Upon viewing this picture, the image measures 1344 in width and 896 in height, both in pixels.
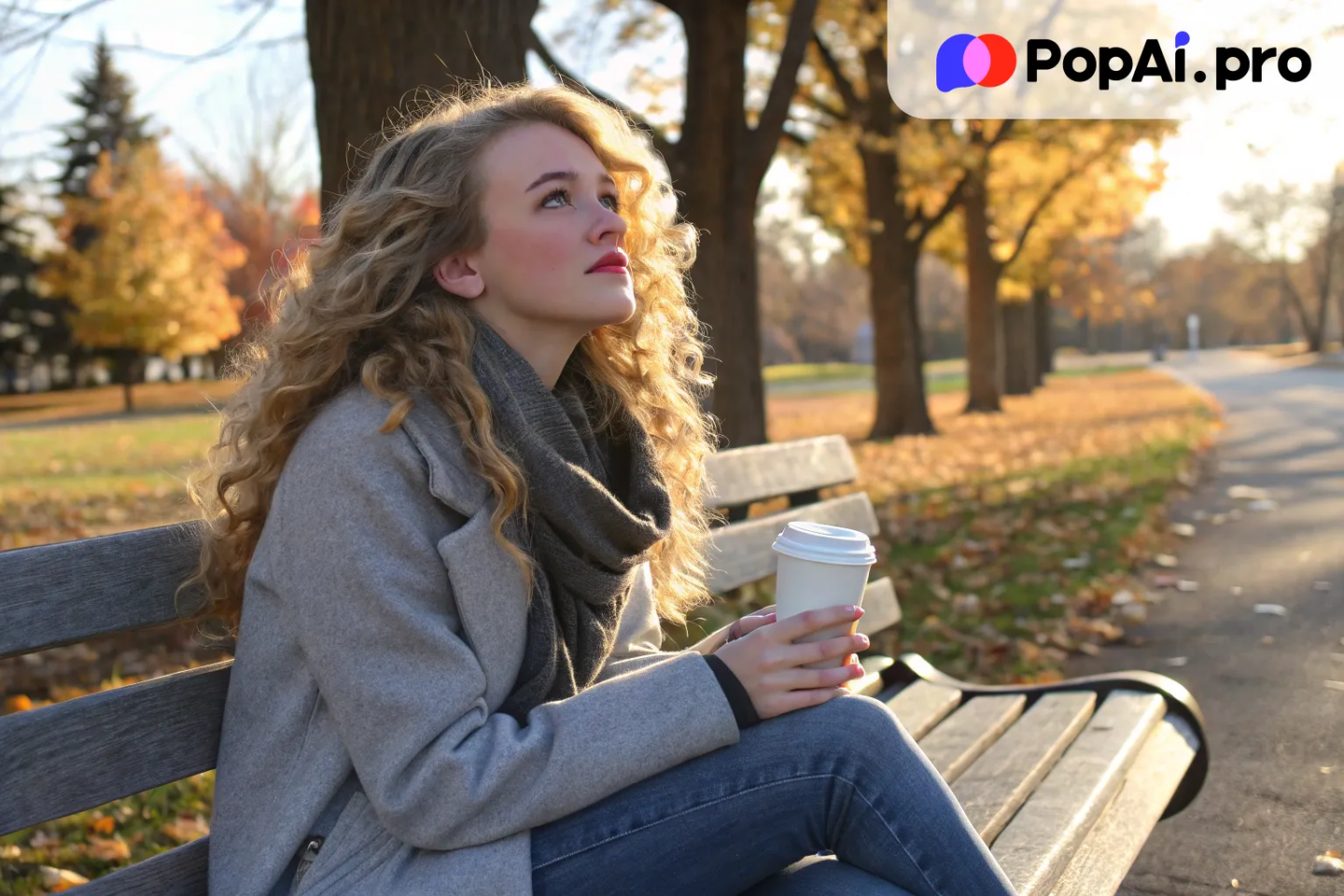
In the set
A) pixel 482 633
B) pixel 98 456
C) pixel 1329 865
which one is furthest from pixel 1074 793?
pixel 98 456

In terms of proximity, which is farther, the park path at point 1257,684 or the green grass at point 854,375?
the green grass at point 854,375

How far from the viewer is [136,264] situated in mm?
40219

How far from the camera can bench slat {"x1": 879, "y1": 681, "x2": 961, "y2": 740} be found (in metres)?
3.10

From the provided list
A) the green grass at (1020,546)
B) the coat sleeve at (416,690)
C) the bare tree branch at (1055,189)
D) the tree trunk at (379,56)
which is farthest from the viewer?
the bare tree branch at (1055,189)

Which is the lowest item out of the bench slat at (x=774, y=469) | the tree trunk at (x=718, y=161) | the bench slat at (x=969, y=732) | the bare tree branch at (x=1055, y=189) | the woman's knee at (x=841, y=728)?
the bench slat at (x=969, y=732)

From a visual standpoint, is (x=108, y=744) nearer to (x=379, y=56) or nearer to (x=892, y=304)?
(x=379, y=56)

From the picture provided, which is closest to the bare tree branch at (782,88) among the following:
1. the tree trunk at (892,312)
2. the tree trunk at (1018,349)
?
the tree trunk at (892,312)

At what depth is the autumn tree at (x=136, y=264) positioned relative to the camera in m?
39.9

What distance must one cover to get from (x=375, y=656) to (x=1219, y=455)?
13.3 m

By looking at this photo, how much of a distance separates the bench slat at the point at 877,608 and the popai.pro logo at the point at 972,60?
1198 centimetres

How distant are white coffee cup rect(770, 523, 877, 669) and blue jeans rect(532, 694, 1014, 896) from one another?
0.14m

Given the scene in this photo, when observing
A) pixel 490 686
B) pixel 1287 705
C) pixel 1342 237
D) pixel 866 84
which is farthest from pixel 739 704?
pixel 1342 237

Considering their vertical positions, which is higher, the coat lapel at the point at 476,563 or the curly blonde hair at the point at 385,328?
the curly blonde hair at the point at 385,328

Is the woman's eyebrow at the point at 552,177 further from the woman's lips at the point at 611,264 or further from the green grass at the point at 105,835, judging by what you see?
the green grass at the point at 105,835
